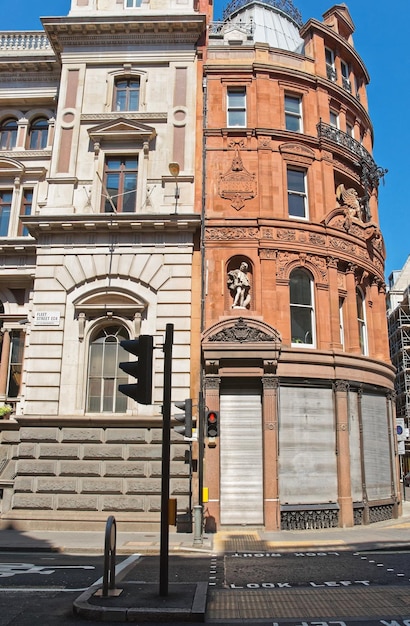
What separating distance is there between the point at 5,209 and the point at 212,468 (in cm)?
1436

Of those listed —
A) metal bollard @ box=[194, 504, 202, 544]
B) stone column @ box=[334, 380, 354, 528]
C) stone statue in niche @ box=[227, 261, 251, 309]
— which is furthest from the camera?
stone statue in niche @ box=[227, 261, 251, 309]

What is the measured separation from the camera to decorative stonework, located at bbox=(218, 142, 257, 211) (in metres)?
21.3

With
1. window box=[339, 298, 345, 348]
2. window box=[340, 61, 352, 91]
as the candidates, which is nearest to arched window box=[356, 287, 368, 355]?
window box=[339, 298, 345, 348]

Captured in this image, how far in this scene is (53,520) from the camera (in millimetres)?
17766

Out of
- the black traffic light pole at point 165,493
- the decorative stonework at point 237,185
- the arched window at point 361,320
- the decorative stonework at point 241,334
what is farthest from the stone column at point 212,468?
the black traffic light pole at point 165,493

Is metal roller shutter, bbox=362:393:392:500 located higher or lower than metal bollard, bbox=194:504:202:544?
higher

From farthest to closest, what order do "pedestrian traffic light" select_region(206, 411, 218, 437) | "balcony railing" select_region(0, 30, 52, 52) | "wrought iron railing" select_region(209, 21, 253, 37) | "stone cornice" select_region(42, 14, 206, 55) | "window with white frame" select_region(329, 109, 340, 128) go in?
"wrought iron railing" select_region(209, 21, 253, 37) → "balcony railing" select_region(0, 30, 52, 52) → "window with white frame" select_region(329, 109, 340, 128) → "stone cornice" select_region(42, 14, 206, 55) → "pedestrian traffic light" select_region(206, 411, 218, 437)

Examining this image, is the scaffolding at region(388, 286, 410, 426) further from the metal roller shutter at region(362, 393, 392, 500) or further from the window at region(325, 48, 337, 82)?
the window at region(325, 48, 337, 82)

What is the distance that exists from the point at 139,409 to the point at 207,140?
11.2m

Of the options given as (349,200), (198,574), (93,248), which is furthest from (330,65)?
(198,574)

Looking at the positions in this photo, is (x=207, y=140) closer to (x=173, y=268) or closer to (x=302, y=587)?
(x=173, y=268)

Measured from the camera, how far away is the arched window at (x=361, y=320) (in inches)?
914

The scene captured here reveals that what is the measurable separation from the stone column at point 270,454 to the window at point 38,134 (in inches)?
583

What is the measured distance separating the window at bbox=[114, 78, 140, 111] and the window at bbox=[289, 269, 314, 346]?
9.90 meters
